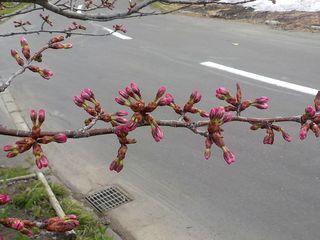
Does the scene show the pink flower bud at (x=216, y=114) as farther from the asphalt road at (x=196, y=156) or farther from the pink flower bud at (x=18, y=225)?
the asphalt road at (x=196, y=156)

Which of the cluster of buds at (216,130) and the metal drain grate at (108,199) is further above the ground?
the cluster of buds at (216,130)

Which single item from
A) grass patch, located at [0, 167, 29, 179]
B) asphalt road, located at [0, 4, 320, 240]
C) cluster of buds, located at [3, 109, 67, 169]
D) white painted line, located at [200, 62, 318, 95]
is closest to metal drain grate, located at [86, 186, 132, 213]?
asphalt road, located at [0, 4, 320, 240]

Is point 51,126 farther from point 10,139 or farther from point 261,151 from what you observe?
point 261,151

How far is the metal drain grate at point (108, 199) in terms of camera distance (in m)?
4.90

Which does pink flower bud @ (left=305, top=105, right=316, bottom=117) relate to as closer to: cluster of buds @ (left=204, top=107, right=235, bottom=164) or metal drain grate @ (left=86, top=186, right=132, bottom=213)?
cluster of buds @ (left=204, top=107, right=235, bottom=164)

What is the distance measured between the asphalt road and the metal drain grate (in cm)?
11

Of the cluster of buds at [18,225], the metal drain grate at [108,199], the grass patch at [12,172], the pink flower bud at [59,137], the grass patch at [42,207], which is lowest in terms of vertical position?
the grass patch at [12,172]

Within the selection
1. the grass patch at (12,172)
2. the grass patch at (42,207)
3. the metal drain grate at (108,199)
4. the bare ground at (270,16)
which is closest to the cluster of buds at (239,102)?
the grass patch at (42,207)

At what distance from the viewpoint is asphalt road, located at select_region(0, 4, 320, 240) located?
15.0 feet

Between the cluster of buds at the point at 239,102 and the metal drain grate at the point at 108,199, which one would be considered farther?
the metal drain grate at the point at 108,199

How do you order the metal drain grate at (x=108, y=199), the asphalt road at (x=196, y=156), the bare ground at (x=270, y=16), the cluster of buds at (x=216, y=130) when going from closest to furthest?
the cluster of buds at (x=216, y=130), the asphalt road at (x=196, y=156), the metal drain grate at (x=108, y=199), the bare ground at (x=270, y=16)

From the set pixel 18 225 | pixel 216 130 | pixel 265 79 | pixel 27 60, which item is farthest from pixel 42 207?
pixel 265 79

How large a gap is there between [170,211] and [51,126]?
11.0ft

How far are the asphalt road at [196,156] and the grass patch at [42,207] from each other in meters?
0.27
